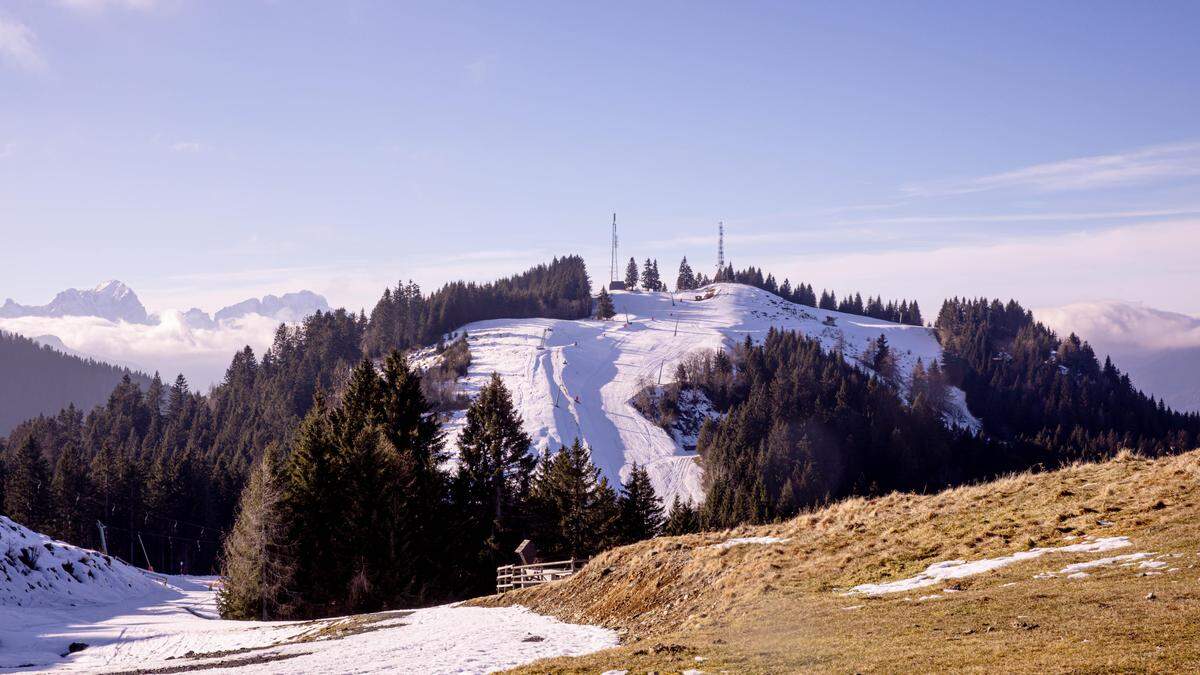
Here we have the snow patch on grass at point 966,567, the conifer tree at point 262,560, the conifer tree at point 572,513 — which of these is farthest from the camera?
the conifer tree at point 572,513

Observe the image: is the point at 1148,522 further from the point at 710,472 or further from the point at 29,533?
the point at 710,472

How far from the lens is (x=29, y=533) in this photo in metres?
55.8

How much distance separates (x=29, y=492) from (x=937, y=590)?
105 m

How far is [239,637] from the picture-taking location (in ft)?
99.9

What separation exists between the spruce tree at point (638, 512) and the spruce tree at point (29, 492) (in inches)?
2887

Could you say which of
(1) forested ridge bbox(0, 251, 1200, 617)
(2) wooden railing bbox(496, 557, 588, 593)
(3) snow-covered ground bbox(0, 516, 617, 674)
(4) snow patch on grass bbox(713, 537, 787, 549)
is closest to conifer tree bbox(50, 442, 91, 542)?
(1) forested ridge bbox(0, 251, 1200, 617)

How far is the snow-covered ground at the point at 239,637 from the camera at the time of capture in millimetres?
20234

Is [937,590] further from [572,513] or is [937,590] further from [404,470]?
[572,513]

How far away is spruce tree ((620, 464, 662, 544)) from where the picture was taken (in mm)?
57312

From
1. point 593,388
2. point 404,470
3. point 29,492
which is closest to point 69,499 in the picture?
point 29,492

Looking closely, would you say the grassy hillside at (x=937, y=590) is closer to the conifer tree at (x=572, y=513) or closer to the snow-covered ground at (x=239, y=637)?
the snow-covered ground at (x=239, y=637)

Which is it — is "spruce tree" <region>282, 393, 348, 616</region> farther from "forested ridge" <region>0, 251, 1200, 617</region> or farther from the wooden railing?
the wooden railing

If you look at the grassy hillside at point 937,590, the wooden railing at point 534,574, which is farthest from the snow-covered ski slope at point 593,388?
the grassy hillside at point 937,590

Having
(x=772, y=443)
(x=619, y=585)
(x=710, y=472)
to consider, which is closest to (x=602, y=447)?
(x=710, y=472)
